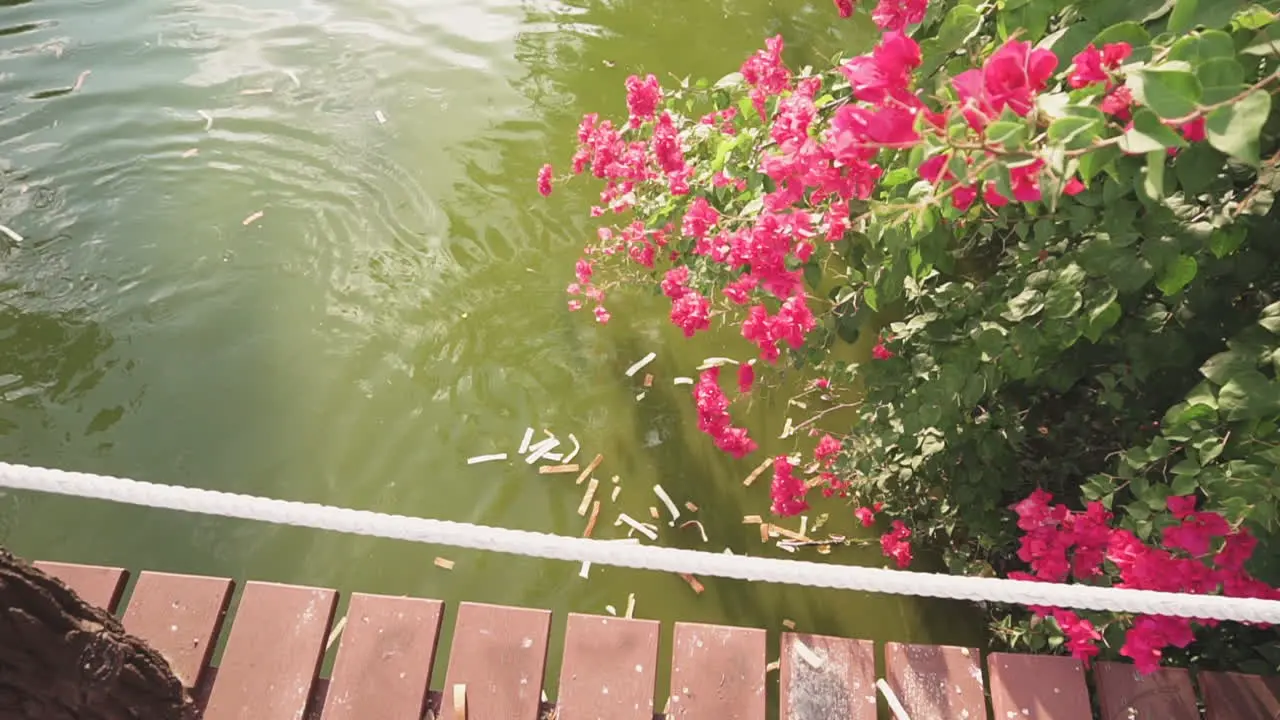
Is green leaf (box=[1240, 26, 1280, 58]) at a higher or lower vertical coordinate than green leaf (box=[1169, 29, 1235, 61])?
lower

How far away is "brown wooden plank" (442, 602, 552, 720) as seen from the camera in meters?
1.57

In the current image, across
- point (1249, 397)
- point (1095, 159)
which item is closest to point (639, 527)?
point (1249, 397)

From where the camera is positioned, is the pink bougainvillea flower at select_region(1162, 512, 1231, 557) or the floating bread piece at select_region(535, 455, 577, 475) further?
the floating bread piece at select_region(535, 455, 577, 475)

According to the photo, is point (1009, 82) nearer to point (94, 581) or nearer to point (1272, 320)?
point (1272, 320)

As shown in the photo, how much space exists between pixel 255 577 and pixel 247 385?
827 mm

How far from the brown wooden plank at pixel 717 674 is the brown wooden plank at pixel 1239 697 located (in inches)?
39.1

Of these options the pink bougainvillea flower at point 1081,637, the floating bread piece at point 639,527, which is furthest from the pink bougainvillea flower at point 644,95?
the pink bougainvillea flower at point 1081,637

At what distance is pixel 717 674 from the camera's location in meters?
1.59

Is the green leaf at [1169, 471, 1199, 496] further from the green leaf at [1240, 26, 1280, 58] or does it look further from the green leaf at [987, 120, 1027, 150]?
the green leaf at [987, 120, 1027, 150]

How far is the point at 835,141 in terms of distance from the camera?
1.30 metres

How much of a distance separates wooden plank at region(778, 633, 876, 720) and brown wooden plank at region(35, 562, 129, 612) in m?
1.53

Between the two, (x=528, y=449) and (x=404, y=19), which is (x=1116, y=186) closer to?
(x=528, y=449)

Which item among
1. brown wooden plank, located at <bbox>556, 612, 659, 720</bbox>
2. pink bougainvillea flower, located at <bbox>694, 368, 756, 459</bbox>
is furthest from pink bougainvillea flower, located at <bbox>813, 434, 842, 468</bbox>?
brown wooden plank, located at <bbox>556, 612, 659, 720</bbox>

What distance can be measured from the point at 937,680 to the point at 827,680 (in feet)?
0.85
